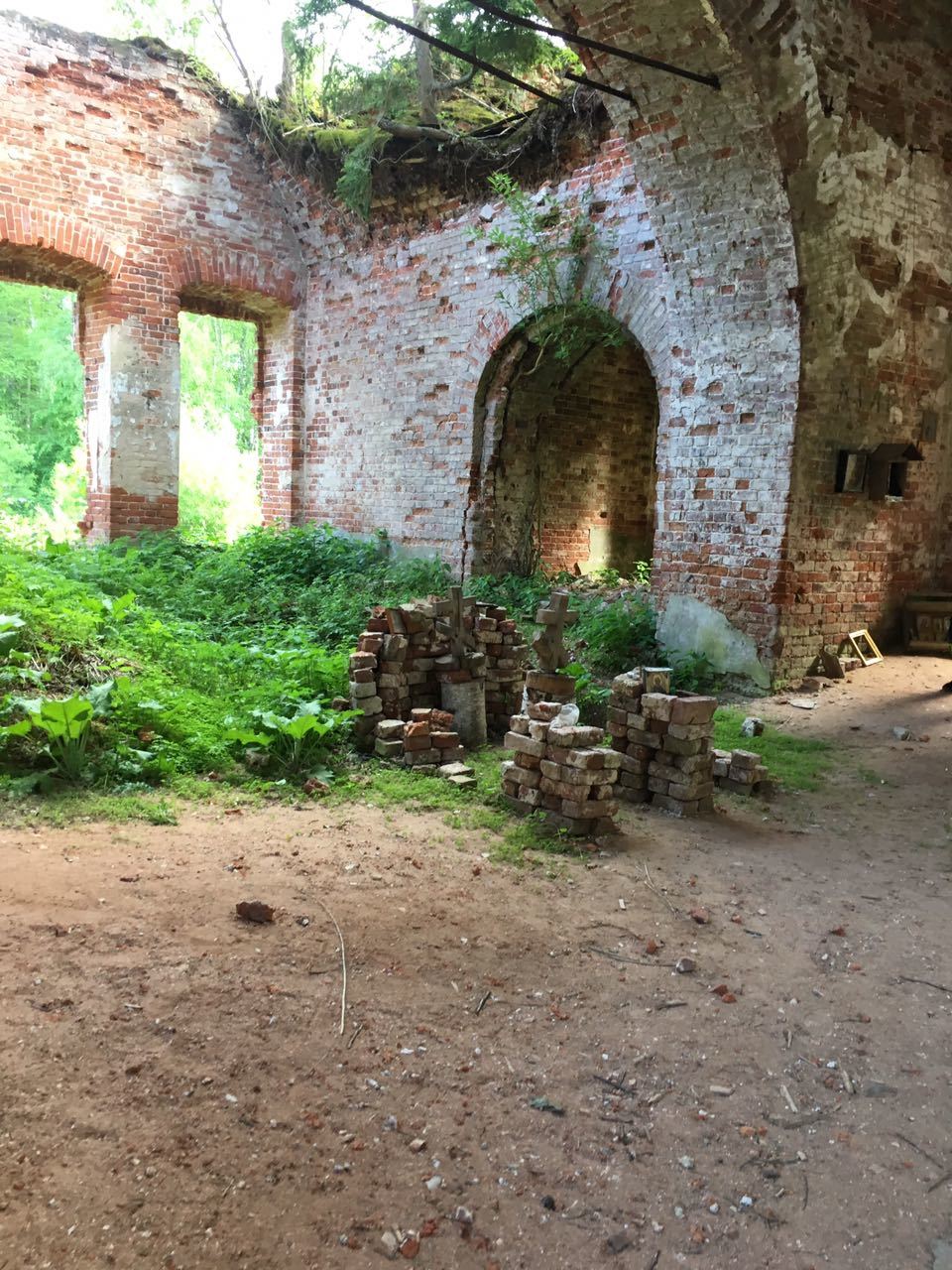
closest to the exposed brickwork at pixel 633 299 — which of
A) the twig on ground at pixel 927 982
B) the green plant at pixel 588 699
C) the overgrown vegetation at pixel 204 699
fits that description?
the overgrown vegetation at pixel 204 699

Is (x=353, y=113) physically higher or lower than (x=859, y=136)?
higher

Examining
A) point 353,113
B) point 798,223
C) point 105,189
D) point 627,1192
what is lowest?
point 627,1192

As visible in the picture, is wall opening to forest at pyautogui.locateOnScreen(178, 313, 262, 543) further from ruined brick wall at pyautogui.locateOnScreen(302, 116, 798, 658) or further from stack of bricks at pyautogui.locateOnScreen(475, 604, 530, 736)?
stack of bricks at pyautogui.locateOnScreen(475, 604, 530, 736)

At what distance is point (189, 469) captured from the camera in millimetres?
20062

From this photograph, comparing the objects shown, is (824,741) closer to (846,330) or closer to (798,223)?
(846,330)

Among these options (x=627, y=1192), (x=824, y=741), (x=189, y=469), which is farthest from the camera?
(x=189, y=469)

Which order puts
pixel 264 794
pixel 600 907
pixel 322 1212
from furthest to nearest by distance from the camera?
pixel 264 794
pixel 600 907
pixel 322 1212

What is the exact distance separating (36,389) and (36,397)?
184 mm

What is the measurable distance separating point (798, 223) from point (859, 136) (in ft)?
2.41

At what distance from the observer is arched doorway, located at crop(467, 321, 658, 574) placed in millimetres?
9945

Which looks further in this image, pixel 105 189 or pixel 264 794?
pixel 105 189

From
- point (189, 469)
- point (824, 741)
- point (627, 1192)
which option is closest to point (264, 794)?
point (627, 1192)

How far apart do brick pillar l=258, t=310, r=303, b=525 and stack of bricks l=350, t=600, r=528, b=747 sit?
685 cm

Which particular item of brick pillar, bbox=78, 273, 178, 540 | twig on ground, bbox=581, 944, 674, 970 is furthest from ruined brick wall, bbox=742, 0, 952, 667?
brick pillar, bbox=78, 273, 178, 540
